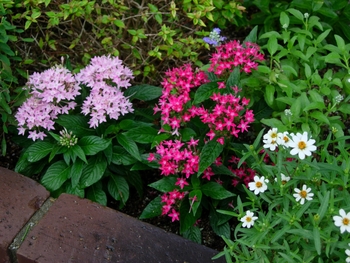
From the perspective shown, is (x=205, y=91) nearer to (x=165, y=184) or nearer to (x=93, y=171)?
(x=165, y=184)

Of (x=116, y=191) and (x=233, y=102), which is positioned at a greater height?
(x=233, y=102)

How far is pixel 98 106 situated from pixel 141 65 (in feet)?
1.67

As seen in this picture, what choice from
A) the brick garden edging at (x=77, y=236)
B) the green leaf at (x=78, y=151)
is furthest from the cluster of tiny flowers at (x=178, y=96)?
the brick garden edging at (x=77, y=236)

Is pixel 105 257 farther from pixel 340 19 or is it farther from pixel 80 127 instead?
pixel 340 19

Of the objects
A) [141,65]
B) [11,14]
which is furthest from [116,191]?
[11,14]

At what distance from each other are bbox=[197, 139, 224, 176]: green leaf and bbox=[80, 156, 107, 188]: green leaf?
1.59ft

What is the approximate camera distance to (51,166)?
2863mm

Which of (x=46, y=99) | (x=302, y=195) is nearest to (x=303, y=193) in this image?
(x=302, y=195)

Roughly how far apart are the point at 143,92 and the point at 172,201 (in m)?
0.62

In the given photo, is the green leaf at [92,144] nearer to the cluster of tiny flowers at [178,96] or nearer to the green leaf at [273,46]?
the cluster of tiny flowers at [178,96]

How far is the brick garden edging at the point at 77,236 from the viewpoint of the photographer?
2510 millimetres

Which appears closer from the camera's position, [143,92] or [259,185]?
[259,185]

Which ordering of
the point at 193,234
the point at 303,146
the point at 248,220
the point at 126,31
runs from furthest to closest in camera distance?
1. the point at 126,31
2. the point at 193,234
3. the point at 248,220
4. the point at 303,146

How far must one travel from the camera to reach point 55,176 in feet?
9.31
